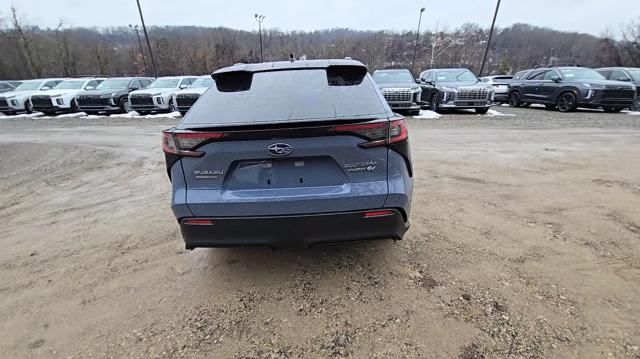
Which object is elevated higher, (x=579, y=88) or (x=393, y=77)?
(x=393, y=77)

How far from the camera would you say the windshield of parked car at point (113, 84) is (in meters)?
17.0

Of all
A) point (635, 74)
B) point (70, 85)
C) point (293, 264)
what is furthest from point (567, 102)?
point (70, 85)

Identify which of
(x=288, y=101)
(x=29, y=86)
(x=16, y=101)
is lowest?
(x=16, y=101)

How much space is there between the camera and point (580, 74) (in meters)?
13.0

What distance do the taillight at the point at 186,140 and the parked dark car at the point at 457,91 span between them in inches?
482

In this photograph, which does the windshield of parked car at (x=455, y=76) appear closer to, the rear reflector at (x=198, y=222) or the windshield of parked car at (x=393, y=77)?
the windshield of parked car at (x=393, y=77)

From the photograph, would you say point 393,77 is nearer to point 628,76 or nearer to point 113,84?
point 628,76

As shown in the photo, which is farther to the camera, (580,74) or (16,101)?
(16,101)

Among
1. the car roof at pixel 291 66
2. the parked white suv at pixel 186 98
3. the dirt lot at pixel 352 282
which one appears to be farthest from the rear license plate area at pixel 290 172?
the parked white suv at pixel 186 98

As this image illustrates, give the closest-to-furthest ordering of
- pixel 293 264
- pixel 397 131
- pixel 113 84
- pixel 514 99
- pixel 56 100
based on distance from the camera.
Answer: pixel 397 131 → pixel 293 264 → pixel 514 99 → pixel 56 100 → pixel 113 84

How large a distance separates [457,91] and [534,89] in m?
4.35

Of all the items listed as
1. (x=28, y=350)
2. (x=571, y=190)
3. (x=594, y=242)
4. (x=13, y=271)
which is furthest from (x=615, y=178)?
(x=13, y=271)


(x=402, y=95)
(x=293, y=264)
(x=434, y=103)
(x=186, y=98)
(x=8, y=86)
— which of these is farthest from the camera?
(x=8, y=86)

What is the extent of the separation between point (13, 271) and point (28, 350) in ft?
4.17
